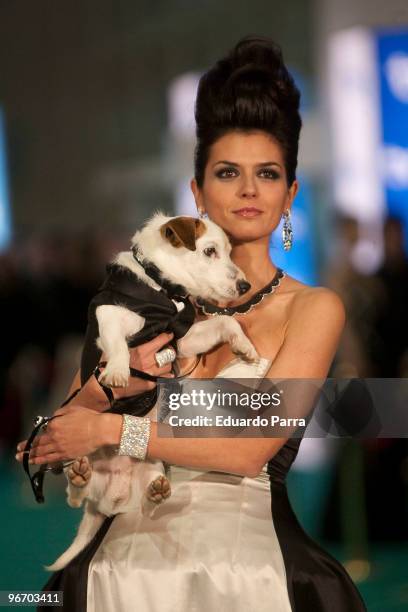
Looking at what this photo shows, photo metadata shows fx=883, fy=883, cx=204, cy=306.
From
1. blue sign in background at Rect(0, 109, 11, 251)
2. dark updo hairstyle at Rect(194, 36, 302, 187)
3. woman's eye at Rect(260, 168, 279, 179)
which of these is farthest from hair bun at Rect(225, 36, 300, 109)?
blue sign in background at Rect(0, 109, 11, 251)

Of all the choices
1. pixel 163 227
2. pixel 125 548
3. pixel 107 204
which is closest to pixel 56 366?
pixel 163 227

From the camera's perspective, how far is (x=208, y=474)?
5.97ft

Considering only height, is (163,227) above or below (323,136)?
below

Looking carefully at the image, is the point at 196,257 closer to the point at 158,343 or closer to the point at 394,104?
the point at 158,343

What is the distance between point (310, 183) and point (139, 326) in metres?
2.79

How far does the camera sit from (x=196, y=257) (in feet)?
6.61

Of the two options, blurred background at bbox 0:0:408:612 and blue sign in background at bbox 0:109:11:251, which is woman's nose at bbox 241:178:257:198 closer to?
blurred background at bbox 0:0:408:612

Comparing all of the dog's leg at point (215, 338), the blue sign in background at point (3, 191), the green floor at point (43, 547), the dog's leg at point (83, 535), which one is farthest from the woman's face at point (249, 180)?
the blue sign in background at point (3, 191)

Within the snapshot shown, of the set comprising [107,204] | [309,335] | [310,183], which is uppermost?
[107,204]

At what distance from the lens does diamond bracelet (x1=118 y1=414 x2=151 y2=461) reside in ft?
5.38

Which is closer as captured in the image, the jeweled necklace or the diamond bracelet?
the diamond bracelet

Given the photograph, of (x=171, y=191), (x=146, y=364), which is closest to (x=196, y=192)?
(x=146, y=364)

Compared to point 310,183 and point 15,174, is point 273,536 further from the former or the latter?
point 15,174

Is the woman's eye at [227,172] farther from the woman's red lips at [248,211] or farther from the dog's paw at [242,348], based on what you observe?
the dog's paw at [242,348]
